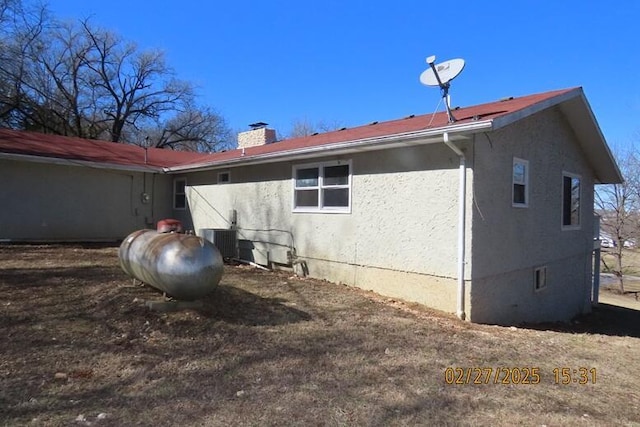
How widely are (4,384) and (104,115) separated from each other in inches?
1264

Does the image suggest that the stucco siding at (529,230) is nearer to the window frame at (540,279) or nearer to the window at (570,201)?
the window frame at (540,279)

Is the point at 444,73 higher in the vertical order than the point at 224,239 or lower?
higher

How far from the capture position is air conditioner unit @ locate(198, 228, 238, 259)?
Answer: 1134cm

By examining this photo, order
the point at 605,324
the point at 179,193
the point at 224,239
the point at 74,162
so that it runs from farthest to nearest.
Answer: the point at 179,193 → the point at 74,162 → the point at 605,324 → the point at 224,239

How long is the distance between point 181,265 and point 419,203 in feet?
13.6

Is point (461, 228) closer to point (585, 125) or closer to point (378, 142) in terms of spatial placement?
point (378, 142)

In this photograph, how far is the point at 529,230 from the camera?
9141 mm

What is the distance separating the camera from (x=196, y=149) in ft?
119

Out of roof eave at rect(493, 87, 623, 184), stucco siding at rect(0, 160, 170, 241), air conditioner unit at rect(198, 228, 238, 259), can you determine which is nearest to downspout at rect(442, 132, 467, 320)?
roof eave at rect(493, 87, 623, 184)

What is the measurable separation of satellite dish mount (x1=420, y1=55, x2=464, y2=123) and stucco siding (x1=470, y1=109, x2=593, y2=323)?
1094mm

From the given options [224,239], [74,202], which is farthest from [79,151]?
[224,239]

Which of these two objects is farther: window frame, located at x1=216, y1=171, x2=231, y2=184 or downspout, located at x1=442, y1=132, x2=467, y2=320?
window frame, located at x1=216, y1=171, x2=231, y2=184

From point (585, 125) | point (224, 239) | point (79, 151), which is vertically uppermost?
point (585, 125)

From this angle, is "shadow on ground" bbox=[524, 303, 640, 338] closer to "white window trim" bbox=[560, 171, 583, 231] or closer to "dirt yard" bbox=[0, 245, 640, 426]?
"white window trim" bbox=[560, 171, 583, 231]
